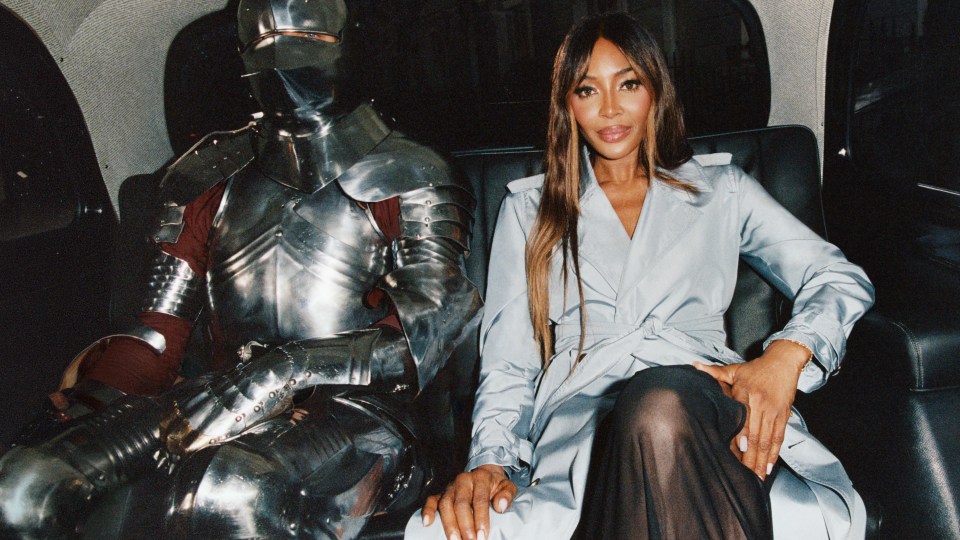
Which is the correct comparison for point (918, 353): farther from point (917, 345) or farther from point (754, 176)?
A: point (754, 176)

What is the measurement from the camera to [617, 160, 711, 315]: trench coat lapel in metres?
1.76

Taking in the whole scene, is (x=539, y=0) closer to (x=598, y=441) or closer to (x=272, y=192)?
(x=272, y=192)

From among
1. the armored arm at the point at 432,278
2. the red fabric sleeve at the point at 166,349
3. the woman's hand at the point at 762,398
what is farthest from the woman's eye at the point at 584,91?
the red fabric sleeve at the point at 166,349

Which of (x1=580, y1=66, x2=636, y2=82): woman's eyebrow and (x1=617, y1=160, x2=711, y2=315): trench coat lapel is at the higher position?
(x1=580, y1=66, x2=636, y2=82): woman's eyebrow

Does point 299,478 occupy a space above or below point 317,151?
below

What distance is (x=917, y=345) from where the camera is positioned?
1.61 m

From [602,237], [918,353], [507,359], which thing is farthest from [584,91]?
[918,353]

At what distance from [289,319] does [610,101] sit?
92 centimetres

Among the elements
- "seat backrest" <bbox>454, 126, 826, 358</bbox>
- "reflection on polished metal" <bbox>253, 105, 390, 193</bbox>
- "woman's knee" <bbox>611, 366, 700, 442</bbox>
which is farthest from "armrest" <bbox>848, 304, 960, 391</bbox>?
"reflection on polished metal" <bbox>253, 105, 390, 193</bbox>

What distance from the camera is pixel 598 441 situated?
1.53m

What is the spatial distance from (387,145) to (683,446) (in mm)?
1096

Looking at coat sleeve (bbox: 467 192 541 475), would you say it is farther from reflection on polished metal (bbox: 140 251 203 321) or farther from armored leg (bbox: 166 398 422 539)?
reflection on polished metal (bbox: 140 251 203 321)

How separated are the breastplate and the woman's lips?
0.59 m

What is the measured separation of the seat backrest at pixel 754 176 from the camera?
2162 millimetres
